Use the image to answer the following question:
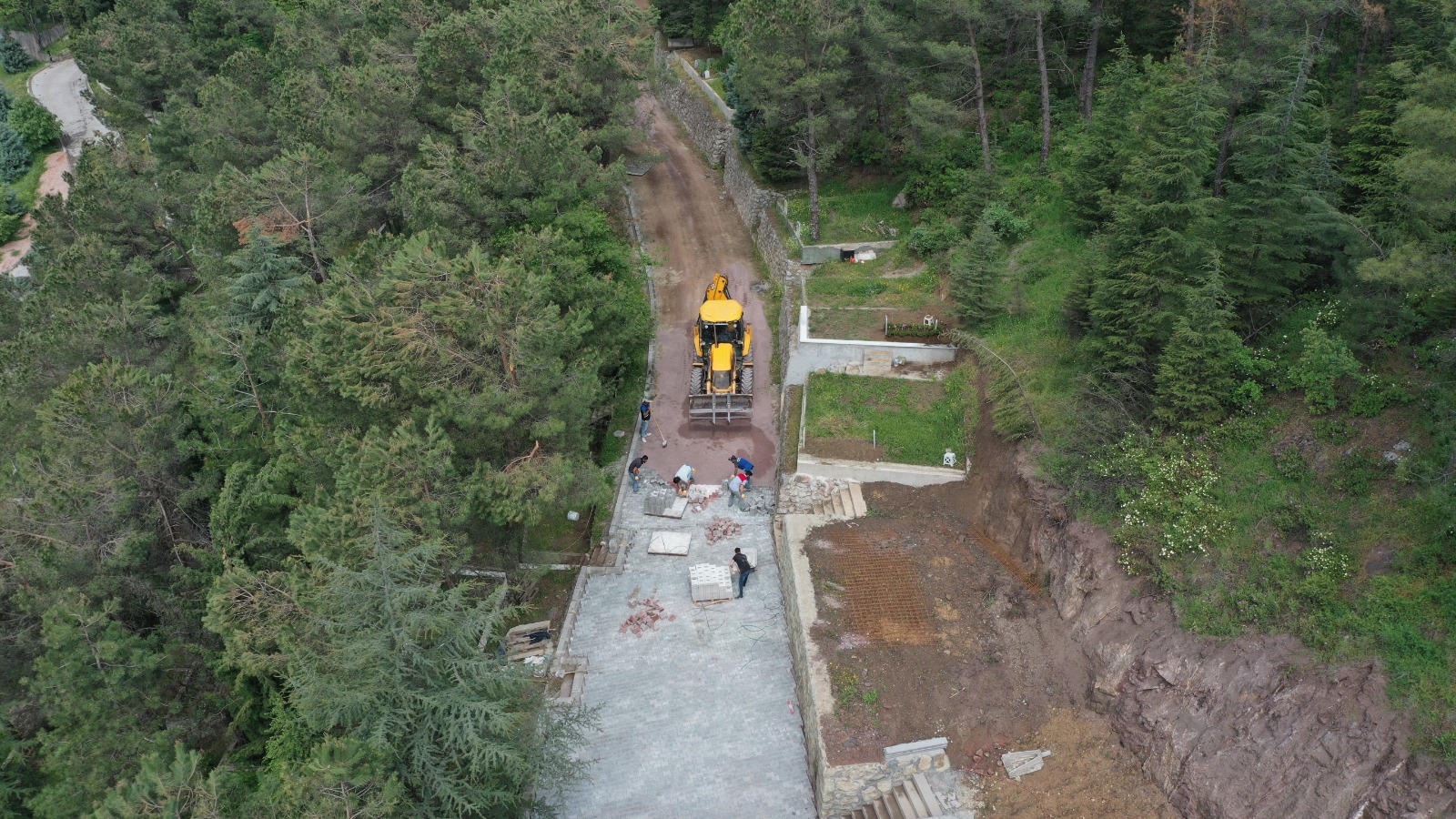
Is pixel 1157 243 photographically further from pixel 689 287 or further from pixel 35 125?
pixel 35 125

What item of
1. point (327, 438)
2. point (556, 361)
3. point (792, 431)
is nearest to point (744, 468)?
point (792, 431)

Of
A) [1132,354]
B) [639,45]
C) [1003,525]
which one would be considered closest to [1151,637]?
[1003,525]

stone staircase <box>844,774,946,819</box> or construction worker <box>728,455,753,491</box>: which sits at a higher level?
construction worker <box>728,455,753,491</box>

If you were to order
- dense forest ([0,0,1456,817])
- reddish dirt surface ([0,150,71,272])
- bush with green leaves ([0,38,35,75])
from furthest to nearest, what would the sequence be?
bush with green leaves ([0,38,35,75]) < reddish dirt surface ([0,150,71,272]) < dense forest ([0,0,1456,817])

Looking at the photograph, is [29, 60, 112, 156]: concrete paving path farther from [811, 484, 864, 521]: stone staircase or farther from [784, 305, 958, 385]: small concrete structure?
[811, 484, 864, 521]: stone staircase

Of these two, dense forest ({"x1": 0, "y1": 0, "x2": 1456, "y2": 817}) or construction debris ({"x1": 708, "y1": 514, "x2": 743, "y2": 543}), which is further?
construction debris ({"x1": 708, "y1": 514, "x2": 743, "y2": 543})

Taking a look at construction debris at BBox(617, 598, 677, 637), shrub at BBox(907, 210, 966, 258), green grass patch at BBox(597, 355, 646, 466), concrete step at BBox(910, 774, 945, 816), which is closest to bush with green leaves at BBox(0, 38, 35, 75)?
green grass patch at BBox(597, 355, 646, 466)

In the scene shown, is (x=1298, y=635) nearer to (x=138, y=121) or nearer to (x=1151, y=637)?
(x=1151, y=637)
